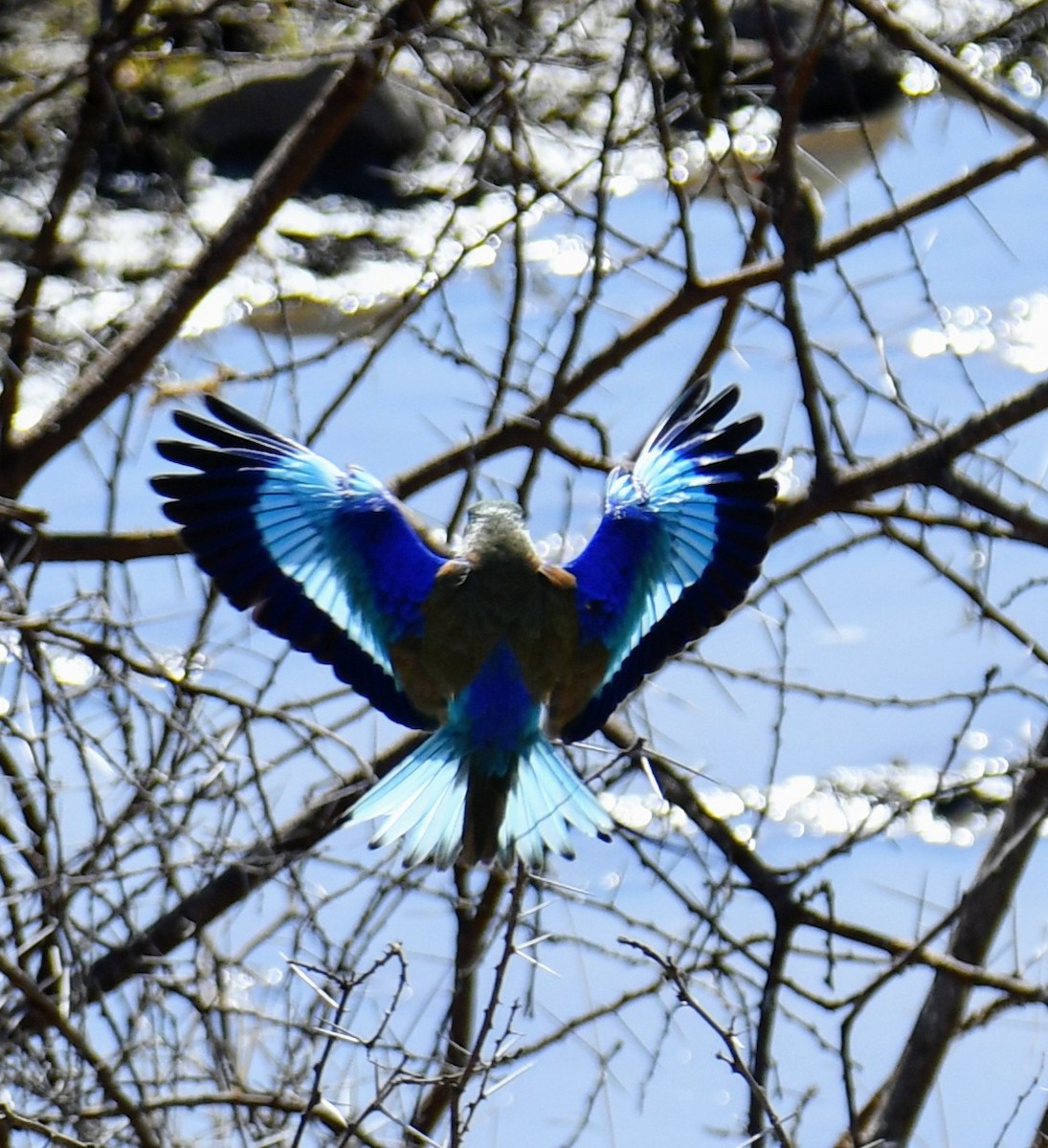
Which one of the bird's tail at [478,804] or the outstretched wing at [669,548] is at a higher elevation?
the outstretched wing at [669,548]

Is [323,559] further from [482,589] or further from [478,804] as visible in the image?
[478,804]

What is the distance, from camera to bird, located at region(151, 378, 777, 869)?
2.56 meters

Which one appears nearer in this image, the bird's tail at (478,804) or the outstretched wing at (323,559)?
the bird's tail at (478,804)

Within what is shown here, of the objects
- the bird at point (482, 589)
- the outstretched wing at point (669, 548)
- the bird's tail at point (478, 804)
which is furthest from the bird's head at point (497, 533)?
the bird's tail at point (478, 804)

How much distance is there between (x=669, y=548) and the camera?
2793mm

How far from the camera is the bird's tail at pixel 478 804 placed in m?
2.47

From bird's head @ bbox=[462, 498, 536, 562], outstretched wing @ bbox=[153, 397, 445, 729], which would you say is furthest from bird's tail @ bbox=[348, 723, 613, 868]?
bird's head @ bbox=[462, 498, 536, 562]

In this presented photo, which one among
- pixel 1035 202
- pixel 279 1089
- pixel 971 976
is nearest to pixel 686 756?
pixel 971 976

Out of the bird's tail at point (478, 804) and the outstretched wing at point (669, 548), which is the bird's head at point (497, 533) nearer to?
the outstretched wing at point (669, 548)

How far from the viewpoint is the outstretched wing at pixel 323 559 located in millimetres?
2613

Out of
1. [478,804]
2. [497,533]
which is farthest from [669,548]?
[478,804]

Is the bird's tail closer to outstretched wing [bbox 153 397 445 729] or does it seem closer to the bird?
the bird

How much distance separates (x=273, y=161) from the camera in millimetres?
2986

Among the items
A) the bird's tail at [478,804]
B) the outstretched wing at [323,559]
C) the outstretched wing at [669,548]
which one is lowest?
the bird's tail at [478,804]
